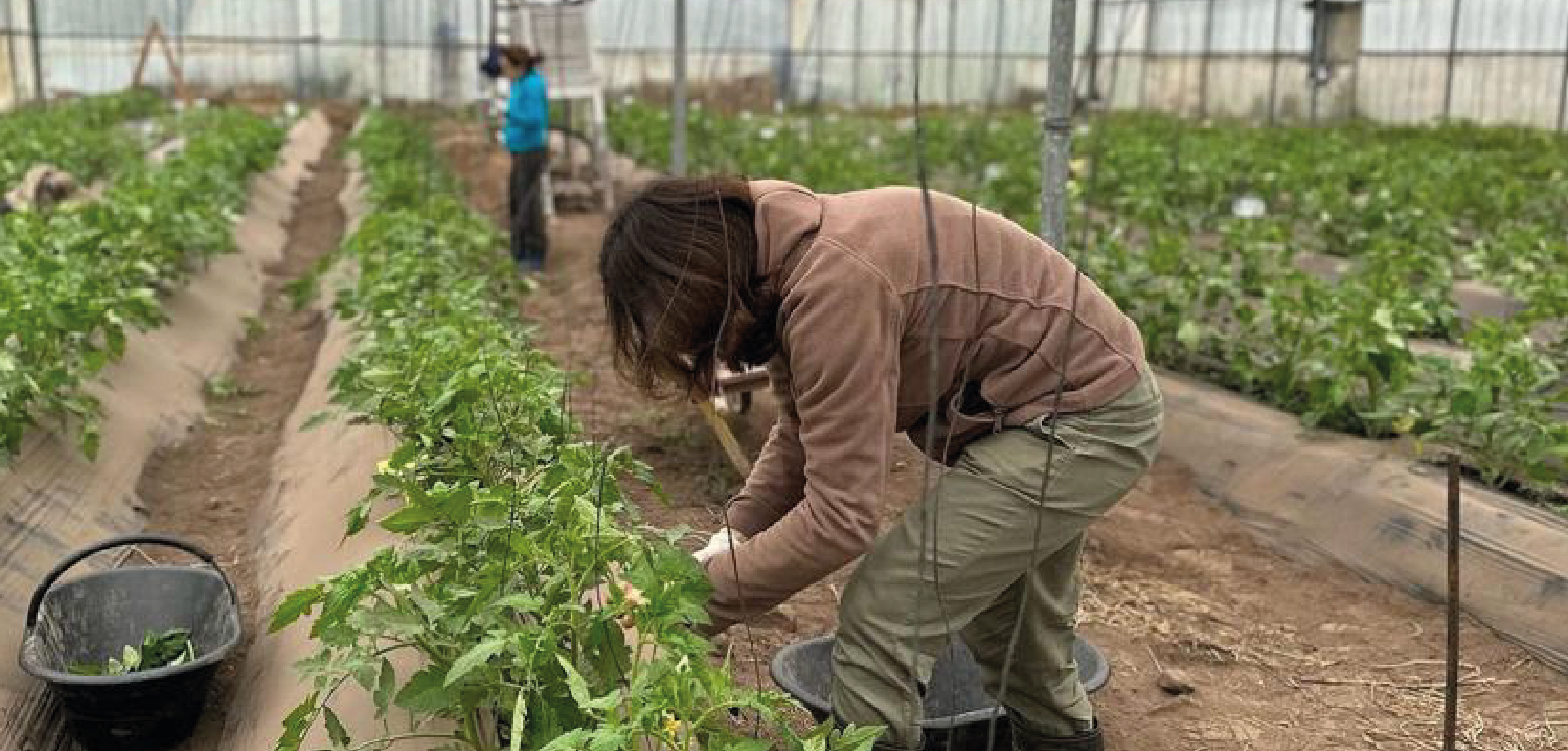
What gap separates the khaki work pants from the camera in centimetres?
236

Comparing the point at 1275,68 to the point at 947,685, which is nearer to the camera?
the point at 947,685

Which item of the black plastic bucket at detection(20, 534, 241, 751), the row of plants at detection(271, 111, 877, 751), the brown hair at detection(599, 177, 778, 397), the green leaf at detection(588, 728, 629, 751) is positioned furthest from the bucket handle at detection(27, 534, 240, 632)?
the green leaf at detection(588, 728, 629, 751)

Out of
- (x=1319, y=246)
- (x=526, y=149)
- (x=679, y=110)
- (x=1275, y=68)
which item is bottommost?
(x=1319, y=246)

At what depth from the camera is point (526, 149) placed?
29.2ft

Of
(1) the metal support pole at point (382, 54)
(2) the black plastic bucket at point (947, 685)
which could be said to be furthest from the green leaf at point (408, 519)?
(1) the metal support pole at point (382, 54)

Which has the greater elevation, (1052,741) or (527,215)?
(527,215)

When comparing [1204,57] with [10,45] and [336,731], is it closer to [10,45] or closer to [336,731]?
[10,45]

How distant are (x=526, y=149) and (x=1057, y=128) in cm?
500

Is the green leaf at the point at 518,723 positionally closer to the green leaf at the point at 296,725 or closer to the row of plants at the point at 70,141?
the green leaf at the point at 296,725

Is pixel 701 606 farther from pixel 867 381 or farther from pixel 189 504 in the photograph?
pixel 189 504

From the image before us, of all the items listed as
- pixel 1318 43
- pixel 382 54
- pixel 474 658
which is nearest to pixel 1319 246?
pixel 474 658

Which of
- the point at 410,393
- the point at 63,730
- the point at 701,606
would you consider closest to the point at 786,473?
the point at 701,606

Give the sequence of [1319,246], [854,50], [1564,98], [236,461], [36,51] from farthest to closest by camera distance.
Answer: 1. [854,50]
2. [36,51]
3. [1564,98]
4. [1319,246]
5. [236,461]

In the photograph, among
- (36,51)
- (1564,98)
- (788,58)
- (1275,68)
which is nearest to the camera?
(1564,98)
